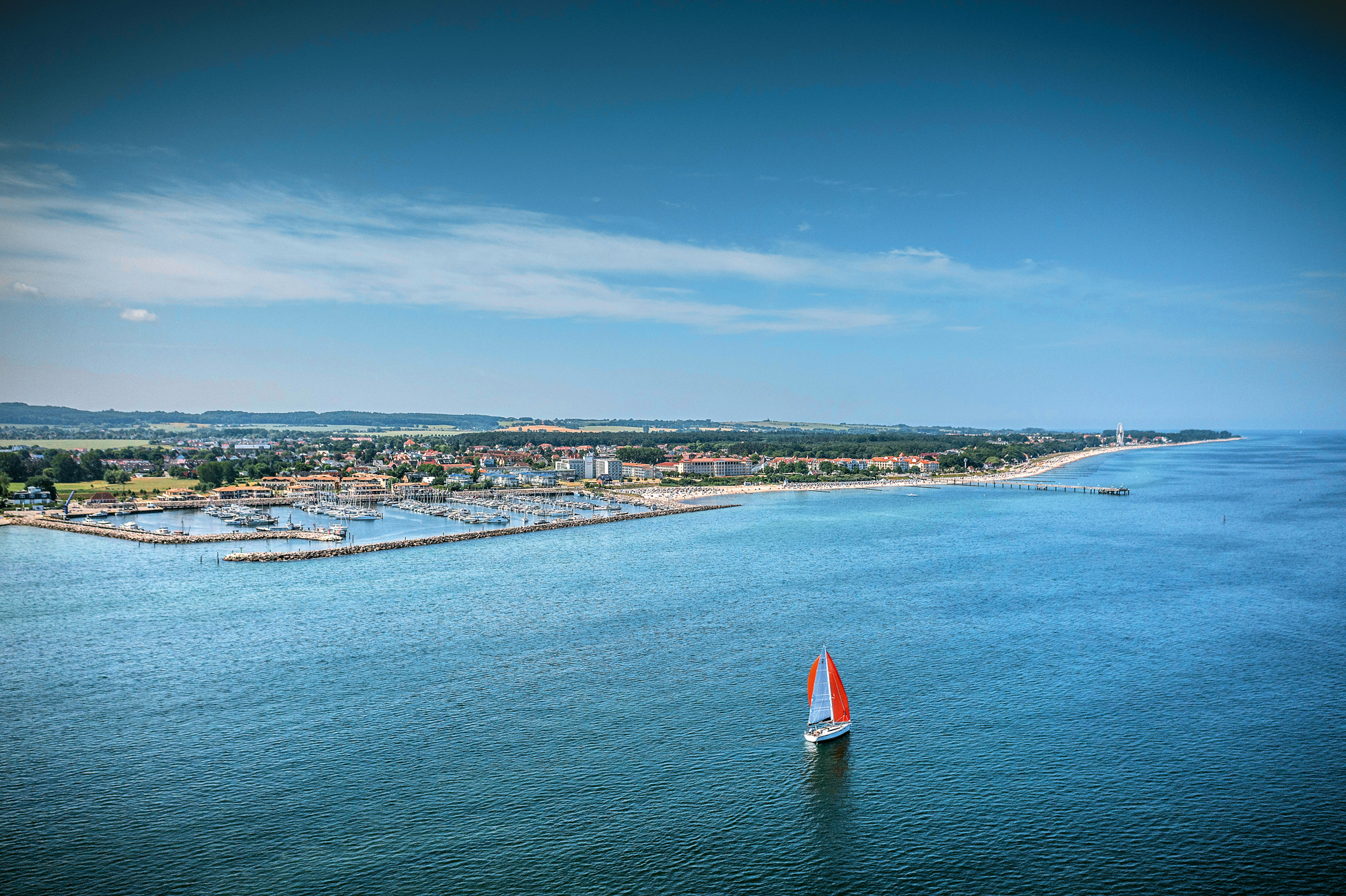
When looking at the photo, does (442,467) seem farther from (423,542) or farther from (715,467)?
(423,542)

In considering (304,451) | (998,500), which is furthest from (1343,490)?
(304,451)

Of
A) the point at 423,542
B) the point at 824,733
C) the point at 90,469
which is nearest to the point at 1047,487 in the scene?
the point at 423,542

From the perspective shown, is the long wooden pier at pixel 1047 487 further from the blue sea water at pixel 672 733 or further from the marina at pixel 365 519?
the blue sea water at pixel 672 733

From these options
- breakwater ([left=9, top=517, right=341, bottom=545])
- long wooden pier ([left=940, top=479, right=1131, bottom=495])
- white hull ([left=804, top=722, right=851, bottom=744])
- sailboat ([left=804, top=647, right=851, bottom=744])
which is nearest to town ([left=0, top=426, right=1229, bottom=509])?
long wooden pier ([left=940, top=479, right=1131, bottom=495])

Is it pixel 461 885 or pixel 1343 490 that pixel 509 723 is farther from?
pixel 1343 490

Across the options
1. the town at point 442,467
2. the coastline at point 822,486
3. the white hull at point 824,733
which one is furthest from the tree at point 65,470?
the white hull at point 824,733

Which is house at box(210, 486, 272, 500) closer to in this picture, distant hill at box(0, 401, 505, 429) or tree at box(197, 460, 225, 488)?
tree at box(197, 460, 225, 488)
